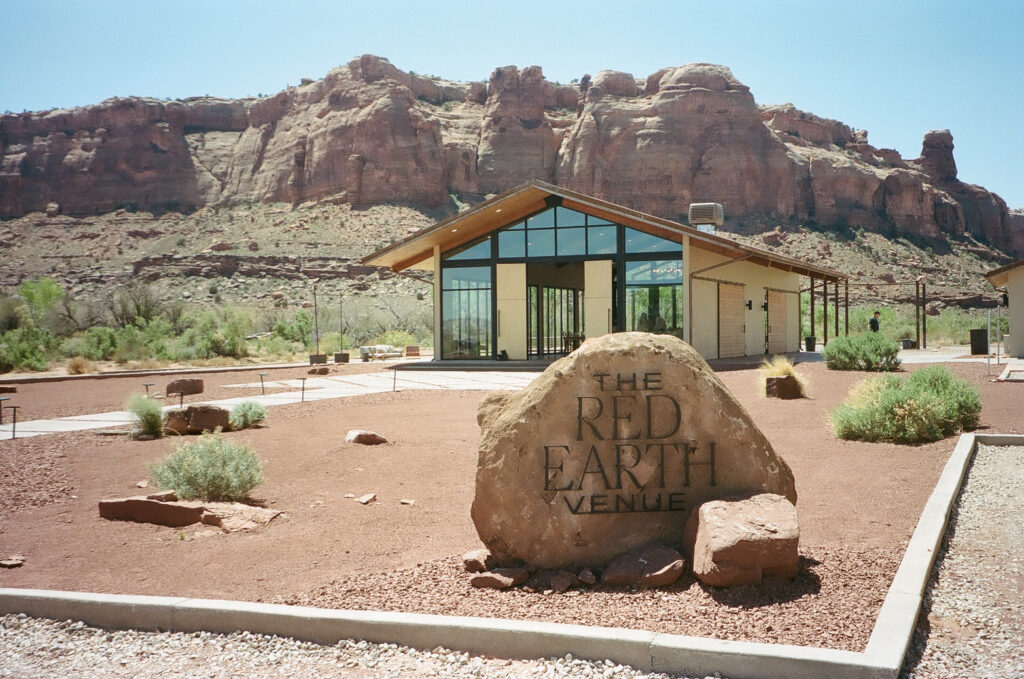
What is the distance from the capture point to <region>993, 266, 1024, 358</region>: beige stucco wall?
Result: 23953 mm

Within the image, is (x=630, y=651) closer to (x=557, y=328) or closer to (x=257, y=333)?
(x=557, y=328)

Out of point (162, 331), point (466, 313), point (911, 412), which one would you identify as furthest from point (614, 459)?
point (162, 331)

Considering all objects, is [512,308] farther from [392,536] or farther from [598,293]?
[392,536]

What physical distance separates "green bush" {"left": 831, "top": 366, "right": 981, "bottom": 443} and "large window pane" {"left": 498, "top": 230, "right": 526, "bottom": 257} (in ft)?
52.7

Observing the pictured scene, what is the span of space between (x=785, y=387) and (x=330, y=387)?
10047 millimetres

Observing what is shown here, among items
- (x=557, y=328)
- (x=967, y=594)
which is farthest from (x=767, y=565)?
(x=557, y=328)

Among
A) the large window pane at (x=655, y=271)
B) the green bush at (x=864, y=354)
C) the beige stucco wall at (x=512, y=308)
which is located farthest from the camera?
A: the beige stucco wall at (x=512, y=308)

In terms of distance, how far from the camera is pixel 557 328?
28438mm

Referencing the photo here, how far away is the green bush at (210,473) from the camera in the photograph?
6.61m

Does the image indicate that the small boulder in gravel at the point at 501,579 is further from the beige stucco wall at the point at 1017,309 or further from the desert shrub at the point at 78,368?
the beige stucco wall at the point at 1017,309

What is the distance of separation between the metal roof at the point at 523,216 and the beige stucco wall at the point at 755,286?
3.01 ft

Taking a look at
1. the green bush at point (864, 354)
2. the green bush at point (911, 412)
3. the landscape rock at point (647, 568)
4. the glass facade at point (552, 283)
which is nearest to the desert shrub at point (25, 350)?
the glass facade at point (552, 283)

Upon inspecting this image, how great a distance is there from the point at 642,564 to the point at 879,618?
49.2 inches

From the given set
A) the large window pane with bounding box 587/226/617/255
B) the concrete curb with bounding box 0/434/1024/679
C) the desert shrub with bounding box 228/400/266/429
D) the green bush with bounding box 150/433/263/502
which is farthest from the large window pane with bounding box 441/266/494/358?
the concrete curb with bounding box 0/434/1024/679
